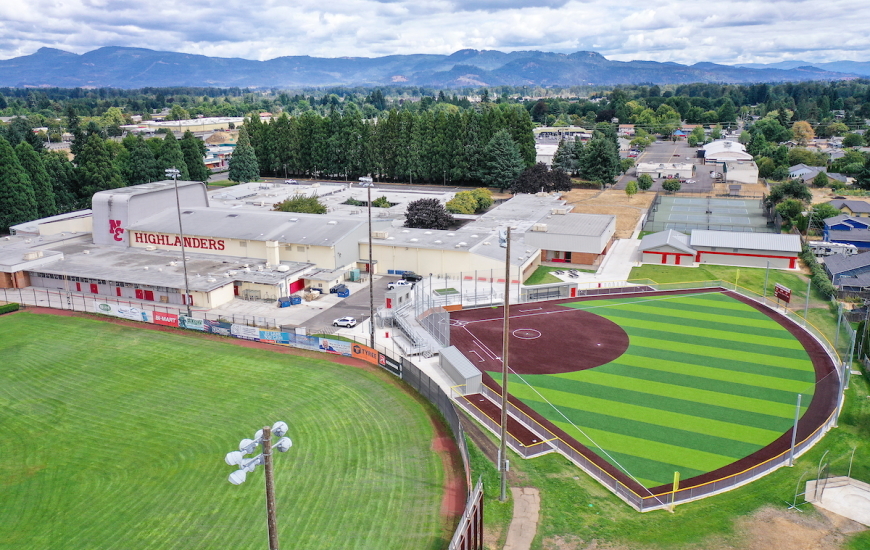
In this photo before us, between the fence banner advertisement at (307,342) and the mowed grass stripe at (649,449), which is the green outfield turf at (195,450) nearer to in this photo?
the fence banner advertisement at (307,342)

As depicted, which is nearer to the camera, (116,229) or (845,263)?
(845,263)

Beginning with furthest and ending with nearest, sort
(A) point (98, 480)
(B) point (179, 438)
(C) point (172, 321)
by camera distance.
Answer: (C) point (172, 321), (B) point (179, 438), (A) point (98, 480)

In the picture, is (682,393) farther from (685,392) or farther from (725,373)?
(725,373)

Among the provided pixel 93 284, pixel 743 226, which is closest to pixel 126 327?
pixel 93 284

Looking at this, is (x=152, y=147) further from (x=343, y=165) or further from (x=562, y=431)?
(x=562, y=431)

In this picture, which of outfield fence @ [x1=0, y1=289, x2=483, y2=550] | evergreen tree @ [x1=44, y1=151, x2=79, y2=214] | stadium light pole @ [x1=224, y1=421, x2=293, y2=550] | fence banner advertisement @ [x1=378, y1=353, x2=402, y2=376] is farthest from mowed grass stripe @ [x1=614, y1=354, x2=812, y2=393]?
evergreen tree @ [x1=44, y1=151, x2=79, y2=214]

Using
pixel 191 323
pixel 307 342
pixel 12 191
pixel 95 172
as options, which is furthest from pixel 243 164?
pixel 307 342

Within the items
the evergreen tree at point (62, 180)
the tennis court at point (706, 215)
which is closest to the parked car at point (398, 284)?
the tennis court at point (706, 215)
